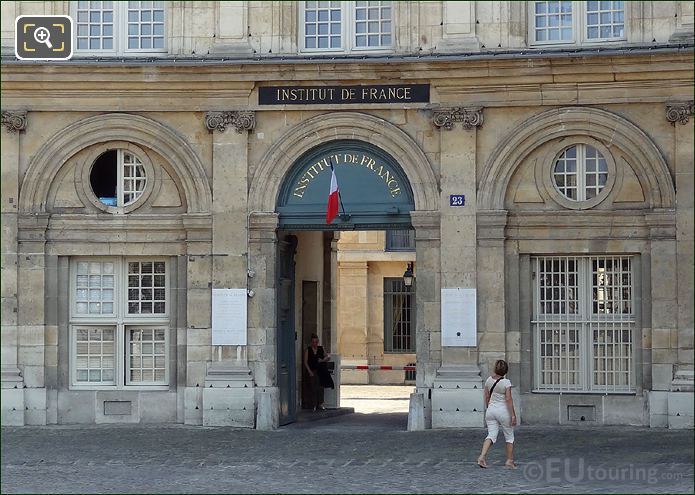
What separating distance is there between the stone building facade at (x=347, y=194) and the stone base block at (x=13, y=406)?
0.03 metres

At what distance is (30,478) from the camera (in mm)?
17875

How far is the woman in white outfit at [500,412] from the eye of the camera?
18.1 meters

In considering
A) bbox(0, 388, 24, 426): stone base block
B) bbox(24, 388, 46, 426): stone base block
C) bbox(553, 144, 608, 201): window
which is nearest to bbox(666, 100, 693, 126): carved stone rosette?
bbox(553, 144, 608, 201): window

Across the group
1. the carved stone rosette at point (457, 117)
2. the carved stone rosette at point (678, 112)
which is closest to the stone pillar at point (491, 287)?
the carved stone rosette at point (457, 117)

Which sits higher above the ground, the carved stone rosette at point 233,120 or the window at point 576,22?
the window at point 576,22

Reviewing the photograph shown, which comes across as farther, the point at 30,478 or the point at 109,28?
the point at 109,28

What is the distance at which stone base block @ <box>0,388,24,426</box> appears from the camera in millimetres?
23375

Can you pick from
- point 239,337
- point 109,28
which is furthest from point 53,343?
point 109,28

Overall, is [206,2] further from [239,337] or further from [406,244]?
[406,244]

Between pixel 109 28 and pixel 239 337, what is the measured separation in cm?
556

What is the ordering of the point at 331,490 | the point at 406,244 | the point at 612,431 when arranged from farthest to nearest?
the point at 406,244, the point at 612,431, the point at 331,490

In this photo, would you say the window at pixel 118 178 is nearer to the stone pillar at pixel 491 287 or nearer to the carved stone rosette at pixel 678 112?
the stone pillar at pixel 491 287

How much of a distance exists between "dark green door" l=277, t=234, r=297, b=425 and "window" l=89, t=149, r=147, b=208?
251cm

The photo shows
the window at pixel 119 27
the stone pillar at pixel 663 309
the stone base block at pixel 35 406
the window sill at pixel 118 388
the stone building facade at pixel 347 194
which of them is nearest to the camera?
the stone pillar at pixel 663 309
